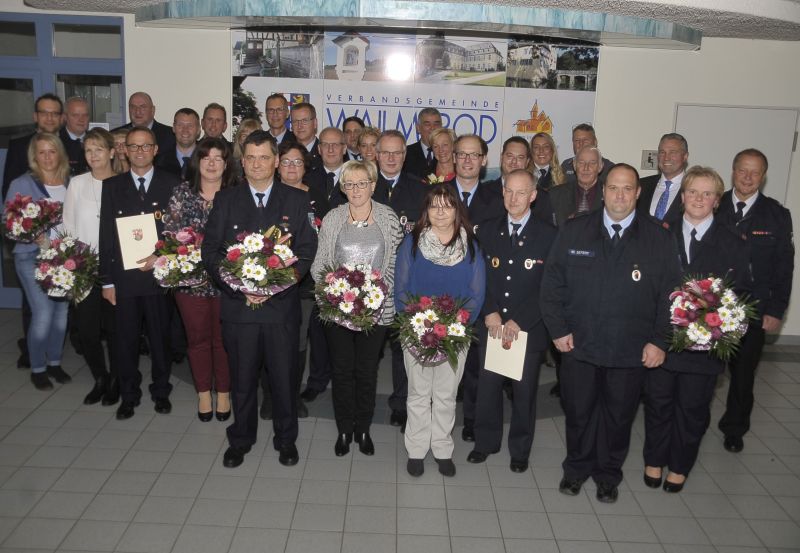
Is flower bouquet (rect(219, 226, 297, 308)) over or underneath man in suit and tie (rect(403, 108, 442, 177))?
underneath

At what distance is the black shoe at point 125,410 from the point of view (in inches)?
184

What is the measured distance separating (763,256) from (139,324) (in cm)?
405

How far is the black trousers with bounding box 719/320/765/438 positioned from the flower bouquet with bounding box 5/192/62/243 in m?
4.65

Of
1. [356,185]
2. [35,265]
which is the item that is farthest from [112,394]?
[356,185]

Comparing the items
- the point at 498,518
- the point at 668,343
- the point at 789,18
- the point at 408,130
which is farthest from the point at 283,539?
the point at 408,130

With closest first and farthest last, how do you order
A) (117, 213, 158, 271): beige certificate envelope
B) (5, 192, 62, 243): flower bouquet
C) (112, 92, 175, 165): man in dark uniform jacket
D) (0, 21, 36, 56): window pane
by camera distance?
(117, 213, 158, 271): beige certificate envelope < (5, 192, 62, 243): flower bouquet < (112, 92, 175, 165): man in dark uniform jacket < (0, 21, 36, 56): window pane

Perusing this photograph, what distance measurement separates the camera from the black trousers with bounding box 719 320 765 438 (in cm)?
455

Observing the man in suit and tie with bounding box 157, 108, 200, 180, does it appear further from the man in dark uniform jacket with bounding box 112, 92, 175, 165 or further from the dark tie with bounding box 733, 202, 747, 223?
the dark tie with bounding box 733, 202, 747, 223

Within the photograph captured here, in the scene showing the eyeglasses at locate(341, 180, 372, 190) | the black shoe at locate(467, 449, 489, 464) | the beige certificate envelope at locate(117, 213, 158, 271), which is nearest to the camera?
the eyeglasses at locate(341, 180, 372, 190)

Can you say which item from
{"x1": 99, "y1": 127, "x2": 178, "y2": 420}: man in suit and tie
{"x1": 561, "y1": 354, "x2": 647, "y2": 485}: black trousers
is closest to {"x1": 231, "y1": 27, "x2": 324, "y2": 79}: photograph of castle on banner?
{"x1": 99, "y1": 127, "x2": 178, "y2": 420}: man in suit and tie

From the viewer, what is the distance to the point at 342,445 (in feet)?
14.0

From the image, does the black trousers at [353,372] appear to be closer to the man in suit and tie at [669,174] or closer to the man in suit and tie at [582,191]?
the man in suit and tie at [582,191]

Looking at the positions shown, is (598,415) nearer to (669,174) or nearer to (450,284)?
(450,284)

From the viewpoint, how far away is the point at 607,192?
3.58 metres
